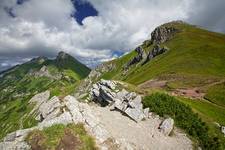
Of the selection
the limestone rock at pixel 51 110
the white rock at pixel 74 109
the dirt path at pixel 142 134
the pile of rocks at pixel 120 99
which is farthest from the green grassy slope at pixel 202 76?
the limestone rock at pixel 51 110

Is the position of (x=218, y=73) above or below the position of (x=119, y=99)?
above

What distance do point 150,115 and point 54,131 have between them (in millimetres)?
17364

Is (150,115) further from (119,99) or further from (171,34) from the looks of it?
(171,34)

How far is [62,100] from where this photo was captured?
4322cm

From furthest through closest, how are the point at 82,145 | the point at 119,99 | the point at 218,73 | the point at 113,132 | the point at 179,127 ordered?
the point at 218,73, the point at 119,99, the point at 179,127, the point at 113,132, the point at 82,145

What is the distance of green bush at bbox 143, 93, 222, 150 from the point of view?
4106 centimetres

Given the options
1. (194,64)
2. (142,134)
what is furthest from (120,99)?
(194,64)

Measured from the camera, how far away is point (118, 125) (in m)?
39.8

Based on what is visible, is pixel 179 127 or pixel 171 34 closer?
pixel 179 127

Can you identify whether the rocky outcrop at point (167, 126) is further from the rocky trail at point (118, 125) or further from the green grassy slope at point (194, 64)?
the green grassy slope at point (194, 64)

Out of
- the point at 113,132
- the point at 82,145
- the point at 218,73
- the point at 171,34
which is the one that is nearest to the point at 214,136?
the point at 113,132

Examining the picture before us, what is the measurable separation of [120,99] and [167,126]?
11891 millimetres

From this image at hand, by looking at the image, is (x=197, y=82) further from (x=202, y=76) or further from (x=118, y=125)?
(x=118, y=125)

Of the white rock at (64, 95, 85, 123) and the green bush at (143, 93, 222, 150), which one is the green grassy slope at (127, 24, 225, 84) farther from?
the white rock at (64, 95, 85, 123)
